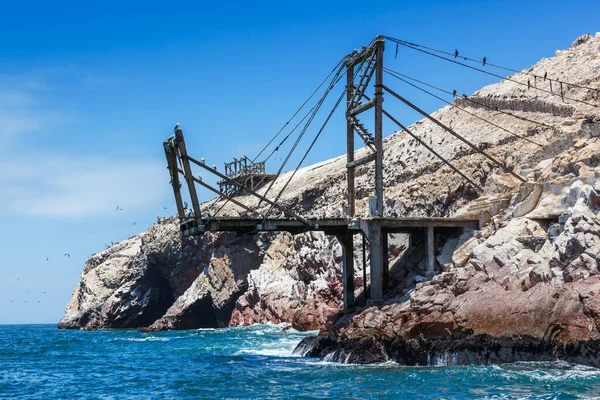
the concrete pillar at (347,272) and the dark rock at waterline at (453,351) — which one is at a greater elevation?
the concrete pillar at (347,272)

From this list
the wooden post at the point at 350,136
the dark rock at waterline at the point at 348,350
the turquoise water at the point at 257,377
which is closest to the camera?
A: the turquoise water at the point at 257,377

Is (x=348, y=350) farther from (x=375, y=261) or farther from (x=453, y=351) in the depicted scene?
(x=375, y=261)

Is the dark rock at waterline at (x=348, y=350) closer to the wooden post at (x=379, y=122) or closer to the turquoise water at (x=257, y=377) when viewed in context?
the turquoise water at (x=257, y=377)

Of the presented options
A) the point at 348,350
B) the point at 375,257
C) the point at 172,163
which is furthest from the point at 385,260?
the point at 172,163

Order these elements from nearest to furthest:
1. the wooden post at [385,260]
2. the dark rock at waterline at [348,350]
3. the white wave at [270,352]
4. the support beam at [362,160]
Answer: the dark rock at waterline at [348,350] < the white wave at [270,352] < the support beam at [362,160] < the wooden post at [385,260]

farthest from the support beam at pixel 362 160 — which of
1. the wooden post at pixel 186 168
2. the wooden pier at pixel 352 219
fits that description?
the wooden post at pixel 186 168

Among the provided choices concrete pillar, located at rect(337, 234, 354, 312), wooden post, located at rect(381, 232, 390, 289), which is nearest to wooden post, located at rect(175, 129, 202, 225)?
concrete pillar, located at rect(337, 234, 354, 312)

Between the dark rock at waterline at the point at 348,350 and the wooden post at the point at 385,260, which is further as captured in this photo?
the wooden post at the point at 385,260

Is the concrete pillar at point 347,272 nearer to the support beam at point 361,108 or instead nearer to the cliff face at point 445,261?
the cliff face at point 445,261

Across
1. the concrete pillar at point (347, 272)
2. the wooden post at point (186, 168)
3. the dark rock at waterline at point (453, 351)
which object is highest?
the wooden post at point (186, 168)

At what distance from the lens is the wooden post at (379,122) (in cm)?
3716

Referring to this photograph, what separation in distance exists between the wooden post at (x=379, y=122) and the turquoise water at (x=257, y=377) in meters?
9.17

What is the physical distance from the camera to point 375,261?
36.5m

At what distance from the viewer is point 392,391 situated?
23484 millimetres
